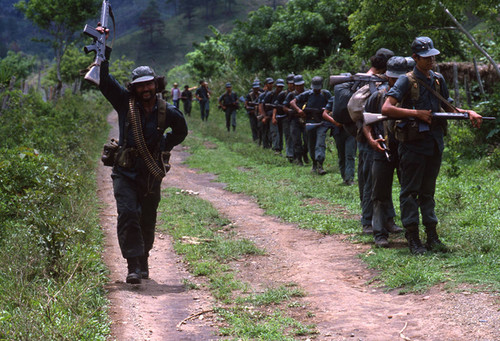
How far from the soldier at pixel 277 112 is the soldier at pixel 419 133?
30.1 feet

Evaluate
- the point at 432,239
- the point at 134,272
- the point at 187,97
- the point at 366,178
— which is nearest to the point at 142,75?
the point at 134,272

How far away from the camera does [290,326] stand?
5070 millimetres

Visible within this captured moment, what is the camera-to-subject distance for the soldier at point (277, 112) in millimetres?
16172

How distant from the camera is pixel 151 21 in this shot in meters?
90.5

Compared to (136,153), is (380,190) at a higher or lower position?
lower

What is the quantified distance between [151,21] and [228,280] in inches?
3459

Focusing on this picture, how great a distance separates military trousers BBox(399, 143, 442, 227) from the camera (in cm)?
666

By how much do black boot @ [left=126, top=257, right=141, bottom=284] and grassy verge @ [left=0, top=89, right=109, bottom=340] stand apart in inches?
9.4

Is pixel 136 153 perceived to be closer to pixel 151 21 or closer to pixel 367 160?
pixel 367 160

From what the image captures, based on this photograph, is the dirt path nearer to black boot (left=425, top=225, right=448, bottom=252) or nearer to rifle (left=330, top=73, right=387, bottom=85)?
black boot (left=425, top=225, right=448, bottom=252)

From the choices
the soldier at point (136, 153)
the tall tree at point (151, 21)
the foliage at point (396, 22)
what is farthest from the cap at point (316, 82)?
the tall tree at point (151, 21)

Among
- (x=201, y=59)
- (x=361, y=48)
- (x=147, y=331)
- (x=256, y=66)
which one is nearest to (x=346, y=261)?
(x=147, y=331)

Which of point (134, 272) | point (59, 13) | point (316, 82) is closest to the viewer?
point (134, 272)

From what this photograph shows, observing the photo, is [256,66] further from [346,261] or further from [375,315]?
[375,315]
